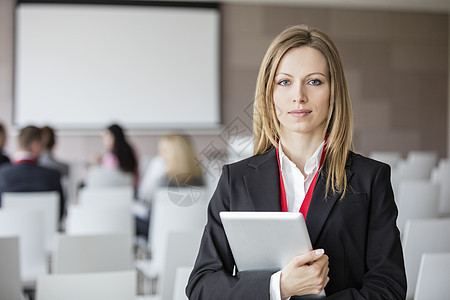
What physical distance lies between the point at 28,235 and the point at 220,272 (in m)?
2.76

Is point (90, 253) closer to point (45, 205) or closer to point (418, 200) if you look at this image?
Result: point (45, 205)

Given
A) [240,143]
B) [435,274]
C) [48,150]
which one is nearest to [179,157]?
[240,143]

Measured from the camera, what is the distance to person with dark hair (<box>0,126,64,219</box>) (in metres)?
5.03

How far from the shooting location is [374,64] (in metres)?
10.9

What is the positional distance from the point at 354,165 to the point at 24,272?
3143 millimetres

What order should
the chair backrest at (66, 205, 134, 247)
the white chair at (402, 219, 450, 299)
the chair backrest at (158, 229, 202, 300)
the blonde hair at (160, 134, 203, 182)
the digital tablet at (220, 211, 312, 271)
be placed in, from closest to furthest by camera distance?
the digital tablet at (220, 211, 312, 271) → the white chair at (402, 219, 450, 299) → the chair backrest at (158, 229, 202, 300) → the chair backrest at (66, 205, 134, 247) → the blonde hair at (160, 134, 203, 182)

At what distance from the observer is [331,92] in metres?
1.58

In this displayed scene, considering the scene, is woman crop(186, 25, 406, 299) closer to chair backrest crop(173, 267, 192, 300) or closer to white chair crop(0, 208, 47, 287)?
chair backrest crop(173, 267, 192, 300)

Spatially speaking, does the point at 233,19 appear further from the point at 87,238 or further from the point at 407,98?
the point at 87,238

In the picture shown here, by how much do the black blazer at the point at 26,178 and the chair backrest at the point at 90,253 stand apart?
2036 millimetres

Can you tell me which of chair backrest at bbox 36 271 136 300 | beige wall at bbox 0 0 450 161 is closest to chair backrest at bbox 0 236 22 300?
chair backrest at bbox 36 271 136 300

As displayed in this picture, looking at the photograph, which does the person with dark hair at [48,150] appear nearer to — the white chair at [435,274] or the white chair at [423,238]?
the white chair at [423,238]

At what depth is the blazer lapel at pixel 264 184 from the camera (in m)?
1.58

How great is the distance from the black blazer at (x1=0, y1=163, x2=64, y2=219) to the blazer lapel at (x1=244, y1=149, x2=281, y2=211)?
3.86m
